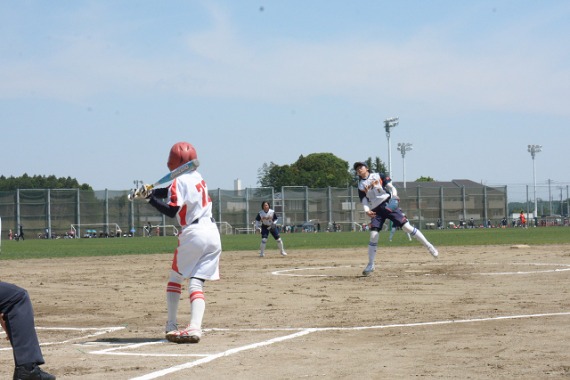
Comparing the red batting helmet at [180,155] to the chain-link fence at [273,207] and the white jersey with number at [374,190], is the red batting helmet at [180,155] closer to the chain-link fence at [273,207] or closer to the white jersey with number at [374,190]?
the white jersey with number at [374,190]

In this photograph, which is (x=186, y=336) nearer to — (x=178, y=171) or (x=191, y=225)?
(x=191, y=225)

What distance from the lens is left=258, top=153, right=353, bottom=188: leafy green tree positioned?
130 metres

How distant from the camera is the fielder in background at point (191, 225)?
8.89 m

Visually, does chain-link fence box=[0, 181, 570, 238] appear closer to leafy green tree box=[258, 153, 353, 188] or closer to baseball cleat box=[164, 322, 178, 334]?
leafy green tree box=[258, 153, 353, 188]

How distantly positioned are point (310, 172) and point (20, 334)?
12593 cm

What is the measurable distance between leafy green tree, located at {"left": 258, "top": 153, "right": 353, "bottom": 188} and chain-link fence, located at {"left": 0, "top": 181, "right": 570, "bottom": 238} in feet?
157

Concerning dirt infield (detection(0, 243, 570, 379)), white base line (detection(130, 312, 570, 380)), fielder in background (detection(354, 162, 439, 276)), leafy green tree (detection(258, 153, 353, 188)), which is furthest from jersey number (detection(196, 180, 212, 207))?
leafy green tree (detection(258, 153, 353, 188))

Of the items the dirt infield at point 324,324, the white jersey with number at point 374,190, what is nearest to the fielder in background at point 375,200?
the white jersey with number at point 374,190

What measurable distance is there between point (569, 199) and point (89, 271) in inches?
2821

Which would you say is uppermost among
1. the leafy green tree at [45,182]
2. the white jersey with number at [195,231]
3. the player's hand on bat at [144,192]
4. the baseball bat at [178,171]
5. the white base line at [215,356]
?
the leafy green tree at [45,182]

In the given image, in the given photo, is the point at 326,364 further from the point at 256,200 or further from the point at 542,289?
the point at 256,200

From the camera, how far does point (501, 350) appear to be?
7.48m

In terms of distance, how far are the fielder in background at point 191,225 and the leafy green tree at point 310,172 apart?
119655mm

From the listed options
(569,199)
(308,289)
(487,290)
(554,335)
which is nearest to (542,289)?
(487,290)
